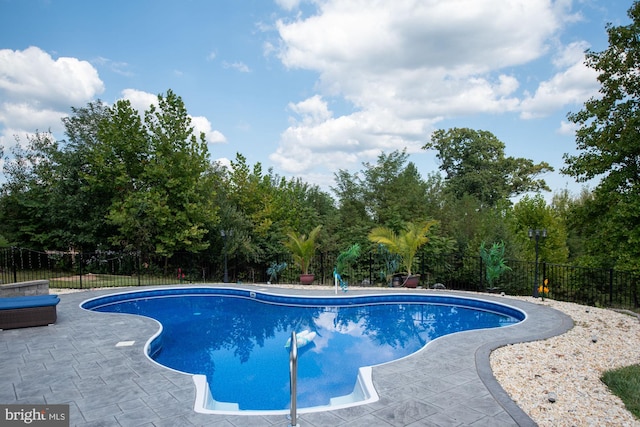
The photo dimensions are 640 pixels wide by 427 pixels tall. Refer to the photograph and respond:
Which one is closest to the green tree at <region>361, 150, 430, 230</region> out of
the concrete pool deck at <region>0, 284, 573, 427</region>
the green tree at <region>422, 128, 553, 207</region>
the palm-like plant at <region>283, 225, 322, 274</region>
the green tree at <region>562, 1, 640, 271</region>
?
the palm-like plant at <region>283, 225, 322, 274</region>

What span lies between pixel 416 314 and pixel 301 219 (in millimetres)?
10160

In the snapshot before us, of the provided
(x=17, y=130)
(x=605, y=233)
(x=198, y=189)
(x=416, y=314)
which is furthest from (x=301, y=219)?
(x=17, y=130)

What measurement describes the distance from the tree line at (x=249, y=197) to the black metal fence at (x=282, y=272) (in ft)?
1.98

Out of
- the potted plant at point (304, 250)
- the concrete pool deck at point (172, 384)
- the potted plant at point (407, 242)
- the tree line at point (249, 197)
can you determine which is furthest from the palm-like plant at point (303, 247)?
the concrete pool deck at point (172, 384)

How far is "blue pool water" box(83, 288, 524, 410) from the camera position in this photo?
551 centimetres

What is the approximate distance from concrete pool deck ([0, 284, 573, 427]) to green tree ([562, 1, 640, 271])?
617 centimetres

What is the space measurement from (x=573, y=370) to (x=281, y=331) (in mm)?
5524

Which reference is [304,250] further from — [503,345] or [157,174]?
[503,345]

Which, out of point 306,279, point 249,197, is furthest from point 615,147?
point 249,197

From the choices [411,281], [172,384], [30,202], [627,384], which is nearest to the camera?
[627,384]

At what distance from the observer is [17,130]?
55.1 ft

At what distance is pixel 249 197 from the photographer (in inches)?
669

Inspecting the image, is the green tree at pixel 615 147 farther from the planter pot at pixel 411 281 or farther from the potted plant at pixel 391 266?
the potted plant at pixel 391 266

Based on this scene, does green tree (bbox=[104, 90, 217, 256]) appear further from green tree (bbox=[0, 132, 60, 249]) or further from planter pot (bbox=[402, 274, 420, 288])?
planter pot (bbox=[402, 274, 420, 288])
